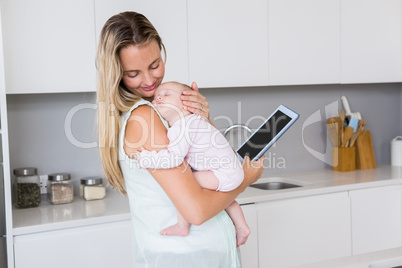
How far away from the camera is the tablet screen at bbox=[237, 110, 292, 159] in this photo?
5.32ft

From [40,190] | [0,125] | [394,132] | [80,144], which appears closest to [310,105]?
[394,132]

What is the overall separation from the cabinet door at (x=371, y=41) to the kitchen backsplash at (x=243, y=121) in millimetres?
387

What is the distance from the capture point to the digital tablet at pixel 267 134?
1617 millimetres

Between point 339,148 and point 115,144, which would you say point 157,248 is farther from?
point 339,148

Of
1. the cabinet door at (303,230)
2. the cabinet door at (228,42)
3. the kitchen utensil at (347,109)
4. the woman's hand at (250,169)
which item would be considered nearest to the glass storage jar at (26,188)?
the cabinet door at (228,42)

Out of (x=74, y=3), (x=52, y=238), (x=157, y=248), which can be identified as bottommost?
(x=52, y=238)

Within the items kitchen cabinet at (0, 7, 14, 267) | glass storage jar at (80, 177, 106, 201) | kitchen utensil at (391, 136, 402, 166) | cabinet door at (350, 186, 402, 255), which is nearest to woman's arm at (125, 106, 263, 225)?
kitchen cabinet at (0, 7, 14, 267)

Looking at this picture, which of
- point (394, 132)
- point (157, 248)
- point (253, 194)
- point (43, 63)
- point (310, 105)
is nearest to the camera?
point (157, 248)

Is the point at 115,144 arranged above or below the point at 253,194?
above

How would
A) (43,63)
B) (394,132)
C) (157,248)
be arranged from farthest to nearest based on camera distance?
(394,132), (43,63), (157,248)

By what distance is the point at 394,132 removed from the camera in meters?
3.81

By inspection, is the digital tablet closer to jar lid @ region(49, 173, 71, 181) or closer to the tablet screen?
the tablet screen

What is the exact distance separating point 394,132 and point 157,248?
288 cm

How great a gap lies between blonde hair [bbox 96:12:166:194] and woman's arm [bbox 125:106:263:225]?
0.22ft
